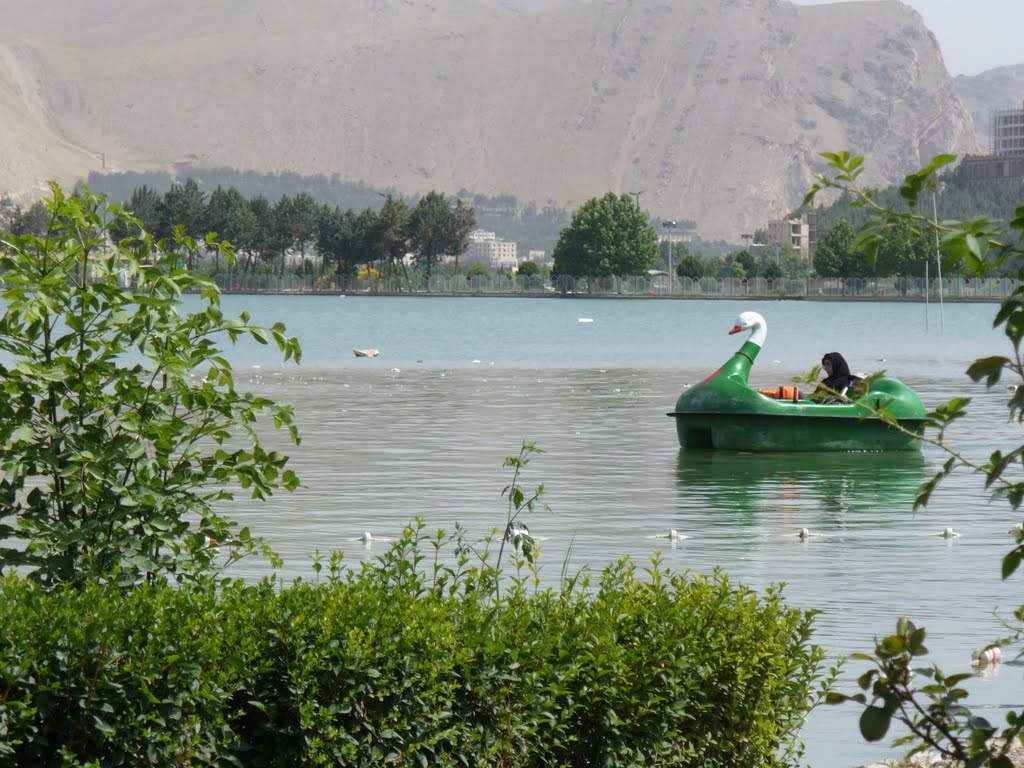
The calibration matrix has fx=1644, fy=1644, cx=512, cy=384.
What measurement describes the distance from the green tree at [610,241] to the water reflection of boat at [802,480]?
160777 mm

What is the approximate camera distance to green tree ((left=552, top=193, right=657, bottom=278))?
18312cm

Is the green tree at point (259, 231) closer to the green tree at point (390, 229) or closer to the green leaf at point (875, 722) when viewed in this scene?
the green tree at point (390, 229)

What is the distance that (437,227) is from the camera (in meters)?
181

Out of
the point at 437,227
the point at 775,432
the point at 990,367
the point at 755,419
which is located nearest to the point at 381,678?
the point at 990,367

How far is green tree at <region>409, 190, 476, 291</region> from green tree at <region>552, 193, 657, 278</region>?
1222cm

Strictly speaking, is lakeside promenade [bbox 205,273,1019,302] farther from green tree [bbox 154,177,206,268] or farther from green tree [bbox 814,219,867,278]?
green tree [bbox 154,177,206,268]

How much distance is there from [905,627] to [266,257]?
194 metres

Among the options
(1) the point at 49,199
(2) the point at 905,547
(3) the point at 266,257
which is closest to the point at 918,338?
(2) the point at 905,547

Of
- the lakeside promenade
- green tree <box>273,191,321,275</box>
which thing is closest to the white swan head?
the lakeside promenade

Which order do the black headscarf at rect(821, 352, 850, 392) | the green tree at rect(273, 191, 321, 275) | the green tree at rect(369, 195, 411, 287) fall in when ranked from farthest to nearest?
the green tree at rect(273, 191, 321, 275)
the green tree at rect(369, 195, 411, 287)
the black headscarf at rect(821, 352, 850, 392)

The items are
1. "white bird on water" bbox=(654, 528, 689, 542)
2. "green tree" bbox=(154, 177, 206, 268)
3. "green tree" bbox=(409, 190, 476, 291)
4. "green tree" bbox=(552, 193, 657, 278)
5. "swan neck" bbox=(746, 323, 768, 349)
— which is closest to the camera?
"white bird on water" bbox=(654, 528, 689, 542)

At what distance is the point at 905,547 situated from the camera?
13922mm

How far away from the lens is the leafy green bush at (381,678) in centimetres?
495

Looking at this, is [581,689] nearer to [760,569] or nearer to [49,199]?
[49,199]
